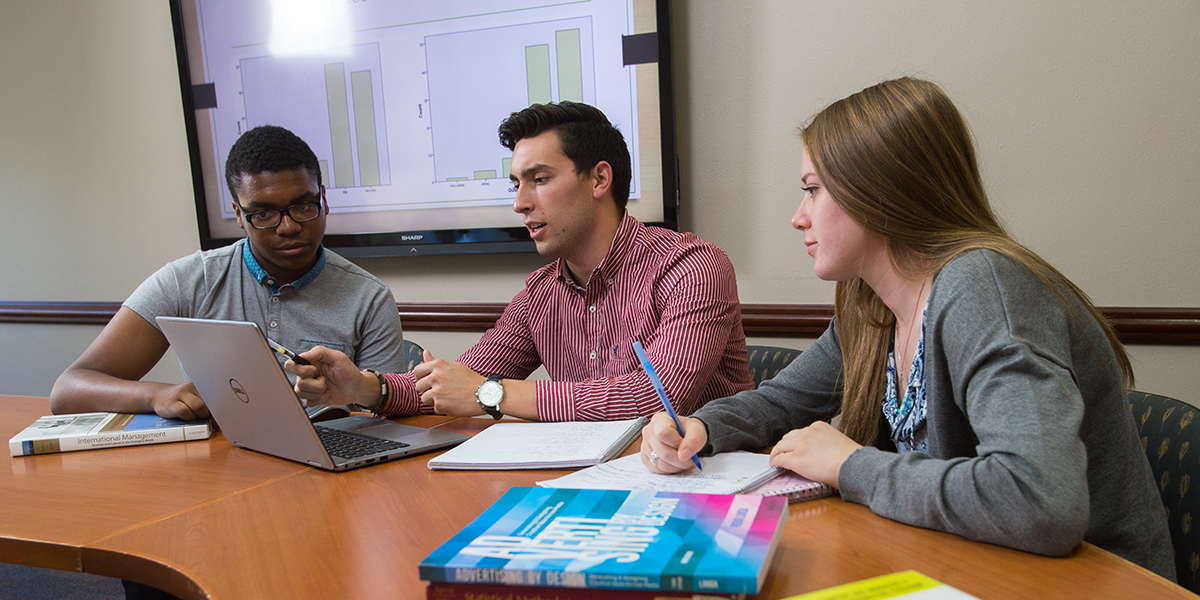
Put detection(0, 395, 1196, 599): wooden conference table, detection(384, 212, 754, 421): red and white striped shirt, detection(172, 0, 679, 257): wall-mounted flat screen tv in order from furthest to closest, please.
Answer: detection(172, 0, 679, 257): wall-mounted flat screen tv
detection(384, 212, 754, 421): red and white striped shirt
detection(0, 395, 1196, 599): wooden conference table

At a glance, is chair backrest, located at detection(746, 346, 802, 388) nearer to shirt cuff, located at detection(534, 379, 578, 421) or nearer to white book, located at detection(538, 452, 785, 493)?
shirt cuff, located at detection(534, 379, 578, 421)

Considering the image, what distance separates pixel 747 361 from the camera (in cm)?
176

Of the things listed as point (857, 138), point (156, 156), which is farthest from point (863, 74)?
point (156, 156)

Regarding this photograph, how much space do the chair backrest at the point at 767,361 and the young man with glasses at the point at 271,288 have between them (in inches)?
33.5

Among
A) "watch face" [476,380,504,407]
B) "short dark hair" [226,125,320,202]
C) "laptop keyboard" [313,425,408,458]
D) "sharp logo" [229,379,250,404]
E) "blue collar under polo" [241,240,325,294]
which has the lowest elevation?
"laptop keyboard" [313,425,408,458]

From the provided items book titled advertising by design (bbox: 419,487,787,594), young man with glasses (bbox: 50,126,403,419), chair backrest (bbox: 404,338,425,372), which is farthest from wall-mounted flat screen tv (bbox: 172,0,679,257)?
A: book titled advertising by design (bbox: 419,487,787,594)

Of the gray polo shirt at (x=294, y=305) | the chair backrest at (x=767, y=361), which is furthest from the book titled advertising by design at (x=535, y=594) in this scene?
the gray polo shirt at (x=294, y=305)

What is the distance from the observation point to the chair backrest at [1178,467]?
1.01 metres

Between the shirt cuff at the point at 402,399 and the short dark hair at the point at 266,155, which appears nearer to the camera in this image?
the shirt cuff at the point at 402,399

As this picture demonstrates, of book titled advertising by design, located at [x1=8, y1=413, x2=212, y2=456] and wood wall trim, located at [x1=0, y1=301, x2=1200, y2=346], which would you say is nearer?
book titled advertising by design, located at [x1=8, y1=413, x2=212, y2=456]

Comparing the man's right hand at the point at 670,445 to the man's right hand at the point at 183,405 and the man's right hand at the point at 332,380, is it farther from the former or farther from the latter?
the man's right hand at the point at 183,405

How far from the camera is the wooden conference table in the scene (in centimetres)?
76

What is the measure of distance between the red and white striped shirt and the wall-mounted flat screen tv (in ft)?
1.75

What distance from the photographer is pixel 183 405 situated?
1.46 metres
